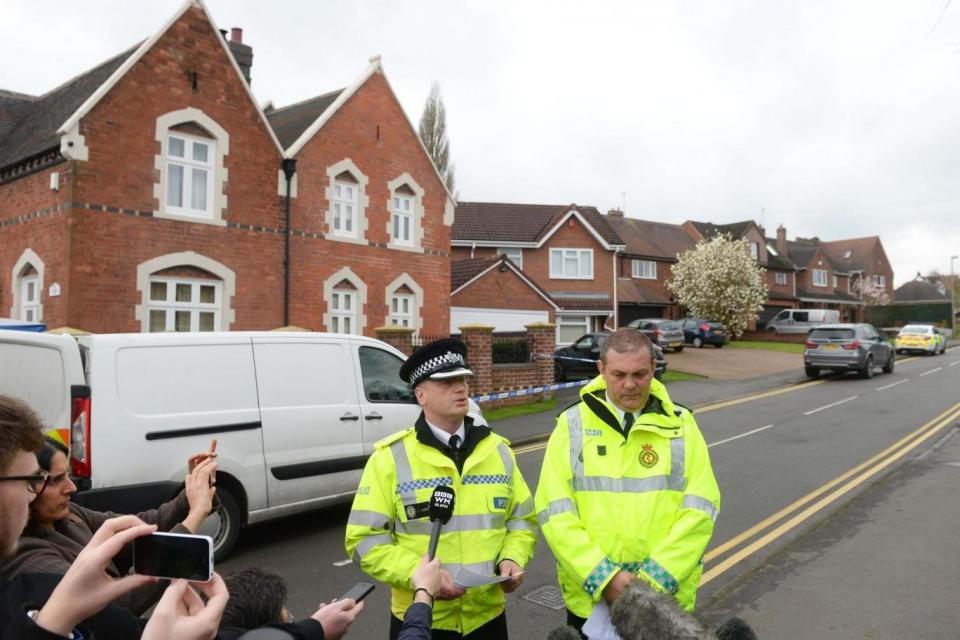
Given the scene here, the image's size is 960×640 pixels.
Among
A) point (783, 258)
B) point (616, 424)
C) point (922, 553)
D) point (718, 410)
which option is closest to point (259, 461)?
point (616, 424)

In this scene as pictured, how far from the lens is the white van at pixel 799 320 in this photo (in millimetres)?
41088

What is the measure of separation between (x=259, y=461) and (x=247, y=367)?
891mm

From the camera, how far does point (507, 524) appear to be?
2953 mm

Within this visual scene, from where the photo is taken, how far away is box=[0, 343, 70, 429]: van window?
5.31 metres

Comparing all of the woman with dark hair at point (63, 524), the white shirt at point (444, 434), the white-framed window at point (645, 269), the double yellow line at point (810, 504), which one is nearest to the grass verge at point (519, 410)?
the double yellow line at point (810, 504)

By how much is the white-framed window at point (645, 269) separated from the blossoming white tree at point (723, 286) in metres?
2.56

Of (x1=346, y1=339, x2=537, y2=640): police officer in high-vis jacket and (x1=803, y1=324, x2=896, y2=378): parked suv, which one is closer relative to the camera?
(x1=346, y1=339, x2=537, y2=640): police officer in high-vis jacket

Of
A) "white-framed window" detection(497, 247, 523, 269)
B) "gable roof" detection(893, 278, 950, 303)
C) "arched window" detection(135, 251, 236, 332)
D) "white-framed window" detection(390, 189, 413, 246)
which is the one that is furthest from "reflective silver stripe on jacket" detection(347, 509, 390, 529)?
"gable roof" detection(893, 278, 950, 303)

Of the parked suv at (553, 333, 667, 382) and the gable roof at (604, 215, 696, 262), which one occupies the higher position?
the gable roof at (604, 215, 696, 262)

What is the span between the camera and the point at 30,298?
14.7 metres

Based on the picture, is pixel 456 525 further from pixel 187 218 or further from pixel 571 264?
pixel 571 264

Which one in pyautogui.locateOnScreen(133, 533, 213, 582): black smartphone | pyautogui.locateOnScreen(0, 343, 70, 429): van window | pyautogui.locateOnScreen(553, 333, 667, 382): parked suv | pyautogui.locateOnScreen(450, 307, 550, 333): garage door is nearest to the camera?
pyautogui.locateOnScreen(133, 533, 213, 582): black smartphone

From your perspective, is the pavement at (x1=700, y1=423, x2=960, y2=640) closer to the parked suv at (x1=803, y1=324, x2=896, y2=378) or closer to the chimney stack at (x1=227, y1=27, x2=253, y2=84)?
the parked suv at (x1=803, y1=324, x2=896, y2=378)

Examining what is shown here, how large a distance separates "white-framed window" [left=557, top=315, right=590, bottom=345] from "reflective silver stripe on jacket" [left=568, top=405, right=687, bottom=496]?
98.5 feet
